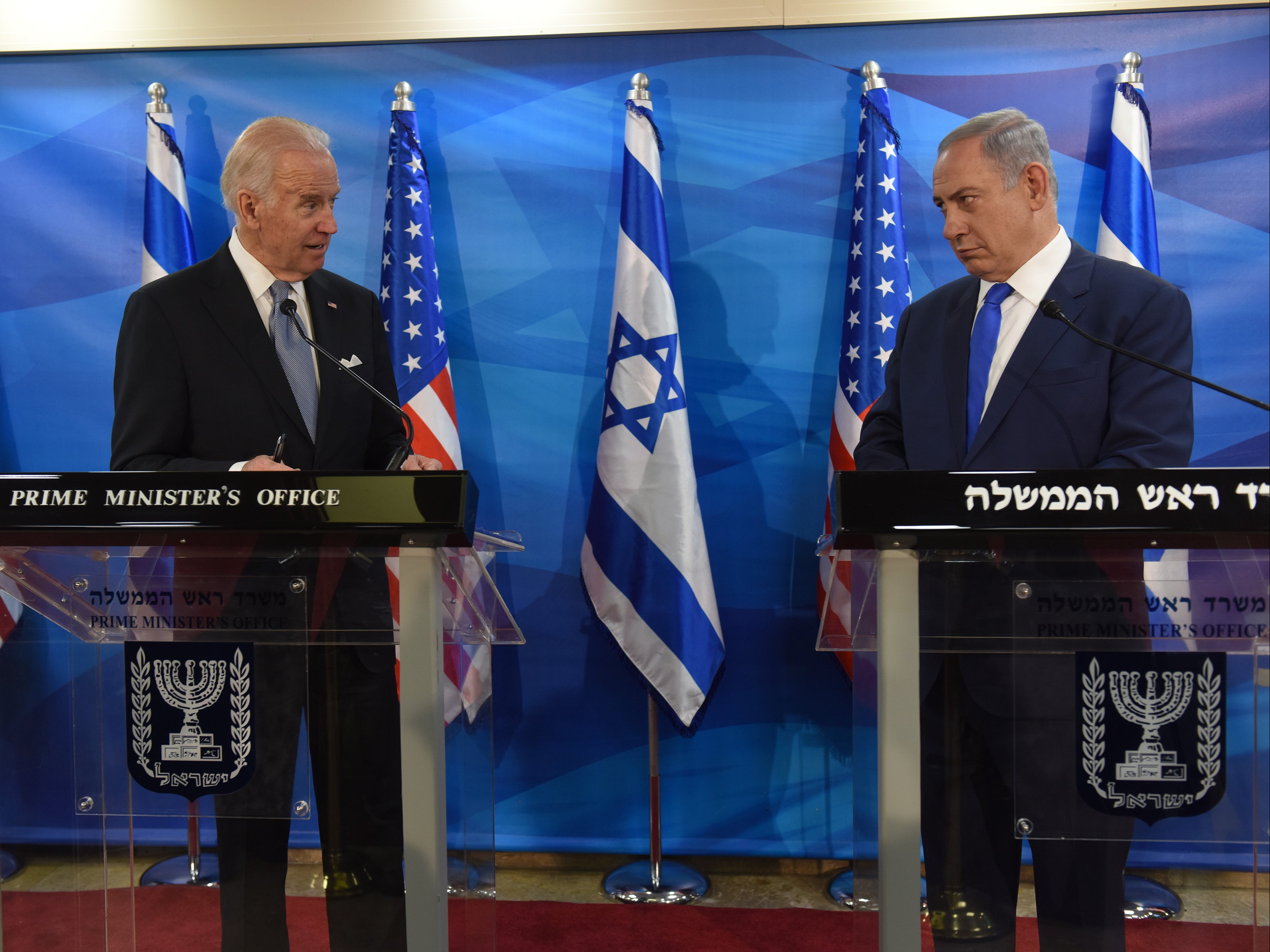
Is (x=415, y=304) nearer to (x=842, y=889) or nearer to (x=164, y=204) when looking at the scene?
(x=164, y=204)

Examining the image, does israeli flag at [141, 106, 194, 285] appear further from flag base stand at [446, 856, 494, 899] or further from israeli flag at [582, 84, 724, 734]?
flag base stand at [446, 856, 494, 899]

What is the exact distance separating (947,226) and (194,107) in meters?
2.64

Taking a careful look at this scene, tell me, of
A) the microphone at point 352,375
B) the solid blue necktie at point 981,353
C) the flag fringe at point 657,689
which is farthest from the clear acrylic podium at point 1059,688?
the flag fringe at point 657,689

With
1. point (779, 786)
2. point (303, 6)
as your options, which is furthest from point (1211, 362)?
point (303, 6)

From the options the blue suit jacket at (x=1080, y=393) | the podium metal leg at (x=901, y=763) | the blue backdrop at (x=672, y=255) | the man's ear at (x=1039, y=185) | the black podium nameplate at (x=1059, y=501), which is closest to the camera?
the black podium nameplate at (x=1059, y=501)

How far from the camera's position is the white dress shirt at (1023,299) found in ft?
6.56

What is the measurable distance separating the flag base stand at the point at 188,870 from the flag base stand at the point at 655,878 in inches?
66.8

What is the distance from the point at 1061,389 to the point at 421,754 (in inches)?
52.8

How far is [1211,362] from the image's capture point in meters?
3.24

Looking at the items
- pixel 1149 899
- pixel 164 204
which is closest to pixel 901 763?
pixel 1149 899

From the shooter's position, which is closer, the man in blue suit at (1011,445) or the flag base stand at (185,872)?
the man in blue suit at (1011,445)

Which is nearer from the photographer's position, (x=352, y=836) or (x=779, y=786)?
(x=352, y=836)

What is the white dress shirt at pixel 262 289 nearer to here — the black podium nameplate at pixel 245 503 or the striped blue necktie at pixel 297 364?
the striped blue necktie at pixel 297 364

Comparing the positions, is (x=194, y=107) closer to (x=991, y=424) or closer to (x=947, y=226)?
(x=947, y=226)
